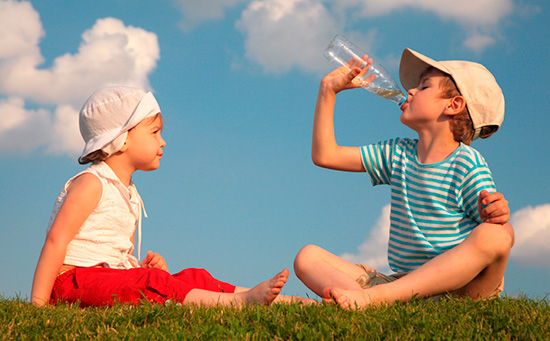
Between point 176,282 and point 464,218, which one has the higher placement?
point 464,218

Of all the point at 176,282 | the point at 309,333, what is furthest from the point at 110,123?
the point at 309,333

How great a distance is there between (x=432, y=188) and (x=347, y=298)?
Answer: 1.50 meters

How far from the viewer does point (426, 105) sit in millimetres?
5031

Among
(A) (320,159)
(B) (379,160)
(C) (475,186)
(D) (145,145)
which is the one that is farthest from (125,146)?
(C) (475,186)

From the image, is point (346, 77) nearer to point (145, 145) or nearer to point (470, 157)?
point (470, 157)

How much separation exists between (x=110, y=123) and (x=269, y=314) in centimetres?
273

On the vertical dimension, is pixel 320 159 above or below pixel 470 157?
above

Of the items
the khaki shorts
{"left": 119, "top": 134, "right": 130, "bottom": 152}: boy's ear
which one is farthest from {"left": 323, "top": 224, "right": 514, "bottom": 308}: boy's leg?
{"left": 119, "top": 134, "right": 130, "bottom": 152}: boy's ear

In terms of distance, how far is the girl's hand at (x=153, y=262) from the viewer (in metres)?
5.45

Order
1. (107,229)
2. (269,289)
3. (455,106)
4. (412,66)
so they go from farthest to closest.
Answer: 1. (412,66)
2. (107,229)
3. (455,106)
4. (269,289)

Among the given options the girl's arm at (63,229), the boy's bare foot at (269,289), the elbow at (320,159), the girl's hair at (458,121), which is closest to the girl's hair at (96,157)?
the girl's arm at (63,229)

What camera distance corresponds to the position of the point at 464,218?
15.6 feet

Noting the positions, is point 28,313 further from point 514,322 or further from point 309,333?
point 514,322

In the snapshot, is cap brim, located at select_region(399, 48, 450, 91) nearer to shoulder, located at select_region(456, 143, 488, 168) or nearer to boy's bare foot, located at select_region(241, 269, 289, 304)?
shoulder, located at select_region(456, 143, 488, 168)
